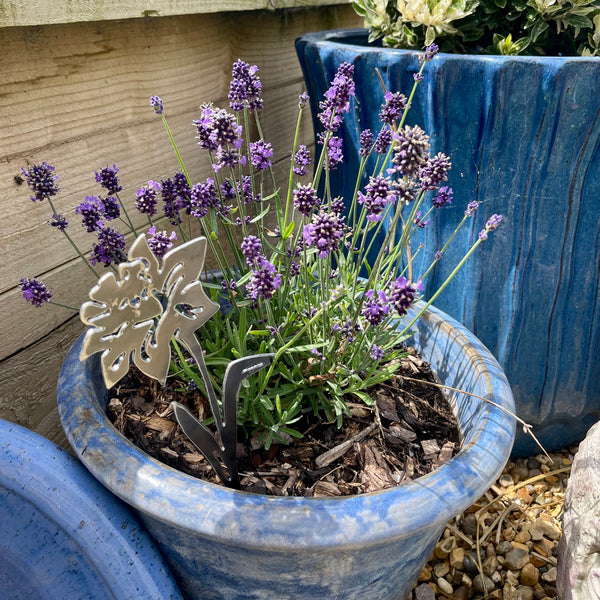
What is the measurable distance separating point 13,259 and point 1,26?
473 mm

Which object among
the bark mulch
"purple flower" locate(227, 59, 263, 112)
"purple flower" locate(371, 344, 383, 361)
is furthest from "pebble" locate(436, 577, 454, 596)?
"purple flower" locate(227, 59, 263, 112)

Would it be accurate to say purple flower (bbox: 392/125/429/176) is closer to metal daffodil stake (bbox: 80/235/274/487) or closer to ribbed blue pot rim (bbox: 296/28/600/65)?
metal daffodil stake (bbox: 80/235/274/487)

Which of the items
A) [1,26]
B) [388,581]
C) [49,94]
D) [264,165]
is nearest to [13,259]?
[49,94]

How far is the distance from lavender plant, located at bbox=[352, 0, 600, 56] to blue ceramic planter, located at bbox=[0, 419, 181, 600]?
131 cm

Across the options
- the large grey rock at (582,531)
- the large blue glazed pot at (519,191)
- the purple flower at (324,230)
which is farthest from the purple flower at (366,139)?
the large grey rock at (582,531)

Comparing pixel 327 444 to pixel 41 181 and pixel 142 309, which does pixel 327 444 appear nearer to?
pixel 142 309

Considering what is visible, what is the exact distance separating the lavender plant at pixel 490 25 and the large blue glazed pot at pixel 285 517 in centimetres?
89

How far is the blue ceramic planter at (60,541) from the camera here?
1.03 meters

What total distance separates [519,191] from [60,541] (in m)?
1.24

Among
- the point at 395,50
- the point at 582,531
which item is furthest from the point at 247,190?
the point at 582,531

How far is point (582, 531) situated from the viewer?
1201 millimetres

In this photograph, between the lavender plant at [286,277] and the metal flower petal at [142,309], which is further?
the lavender plant at [286,277]

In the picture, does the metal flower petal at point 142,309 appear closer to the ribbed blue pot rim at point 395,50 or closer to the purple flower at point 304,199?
the purple flower at point 304,199

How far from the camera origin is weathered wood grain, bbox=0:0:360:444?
4.08 ft
